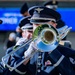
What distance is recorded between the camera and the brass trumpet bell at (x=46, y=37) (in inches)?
153

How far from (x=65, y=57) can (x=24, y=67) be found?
0.40 metres

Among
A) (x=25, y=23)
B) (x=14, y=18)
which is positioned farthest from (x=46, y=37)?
(x=14, y=18)

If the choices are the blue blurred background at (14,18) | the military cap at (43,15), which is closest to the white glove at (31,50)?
the military cap at (43,15)

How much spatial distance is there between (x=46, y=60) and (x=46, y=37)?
359 millimetres

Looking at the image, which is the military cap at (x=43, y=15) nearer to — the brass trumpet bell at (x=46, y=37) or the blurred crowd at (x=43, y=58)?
the blurred crowd at (x=43, y=58)

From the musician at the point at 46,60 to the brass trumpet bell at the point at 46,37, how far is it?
0.08m

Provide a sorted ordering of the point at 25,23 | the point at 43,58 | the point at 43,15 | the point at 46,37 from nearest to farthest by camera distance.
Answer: the point at 46,37 < the point at 43,58 < the point at 43,15 < the point at 25,23

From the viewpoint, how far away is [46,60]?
4203 mm

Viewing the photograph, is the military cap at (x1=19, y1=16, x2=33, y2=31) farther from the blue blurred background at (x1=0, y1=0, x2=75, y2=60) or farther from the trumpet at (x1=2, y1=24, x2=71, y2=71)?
the blue blurred background at (x1=0, y1=0, x2=75, y2=60)

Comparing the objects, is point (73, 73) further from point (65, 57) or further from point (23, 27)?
point (23, 27)

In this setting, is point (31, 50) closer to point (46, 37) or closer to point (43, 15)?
point (46, 37)

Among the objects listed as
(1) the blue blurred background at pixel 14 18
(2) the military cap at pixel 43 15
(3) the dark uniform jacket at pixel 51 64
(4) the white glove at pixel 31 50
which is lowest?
(1) the blue blurred background at pixel 14 18

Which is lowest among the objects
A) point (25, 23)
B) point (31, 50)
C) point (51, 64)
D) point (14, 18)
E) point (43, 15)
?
point (14, 18)

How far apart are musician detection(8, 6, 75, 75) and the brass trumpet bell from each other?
0.08m
